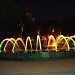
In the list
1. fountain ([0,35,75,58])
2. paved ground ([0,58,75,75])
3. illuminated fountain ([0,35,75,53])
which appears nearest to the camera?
paved ground ([0,58,75,75])

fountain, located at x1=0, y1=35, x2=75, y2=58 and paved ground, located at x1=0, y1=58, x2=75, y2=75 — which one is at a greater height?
fountain, located at x1=0, y1=35, x2=75, y2=58

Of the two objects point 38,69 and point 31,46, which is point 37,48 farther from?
point 38,69

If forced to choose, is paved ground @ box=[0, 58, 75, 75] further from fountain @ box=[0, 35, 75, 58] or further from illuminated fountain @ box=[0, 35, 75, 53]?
illuminated fountain @ box=[0, 35, 75, 53]

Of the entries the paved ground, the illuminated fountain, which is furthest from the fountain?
the paved ground

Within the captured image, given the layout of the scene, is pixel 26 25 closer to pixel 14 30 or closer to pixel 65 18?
pixel 14 30

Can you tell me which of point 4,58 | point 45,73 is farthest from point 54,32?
point 45,73

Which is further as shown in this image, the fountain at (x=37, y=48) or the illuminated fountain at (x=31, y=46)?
the illuminated fountain at (x=31, y=46)

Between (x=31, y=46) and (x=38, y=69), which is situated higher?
(x=31, y=46)

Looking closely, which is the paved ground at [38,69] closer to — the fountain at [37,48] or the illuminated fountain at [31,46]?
the fountain at [37,48]

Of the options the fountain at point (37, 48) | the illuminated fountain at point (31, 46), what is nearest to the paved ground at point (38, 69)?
the fountain at point (37, 48)

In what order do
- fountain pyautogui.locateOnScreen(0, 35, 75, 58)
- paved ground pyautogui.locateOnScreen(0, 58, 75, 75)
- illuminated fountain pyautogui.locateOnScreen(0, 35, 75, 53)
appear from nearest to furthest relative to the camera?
paved ground pyautogui.locateOnScreen(0, 58, 75, 75) < fountain pyautogui.locateOnScreen(0, 35, 75, 58) < illuminated fountain pyautogui.locateOnScreen(0, 35, 75, 53)

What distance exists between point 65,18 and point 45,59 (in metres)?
116

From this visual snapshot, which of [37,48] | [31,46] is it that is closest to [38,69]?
[37,48]

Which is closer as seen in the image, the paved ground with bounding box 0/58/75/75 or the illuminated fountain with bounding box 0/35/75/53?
the paved ground with bounding box 0/58/75/75
